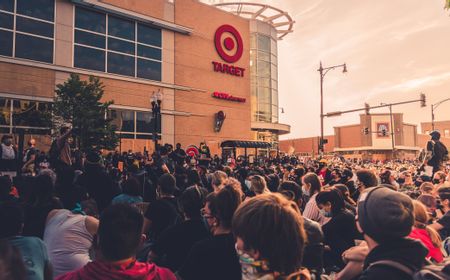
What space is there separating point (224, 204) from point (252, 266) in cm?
109

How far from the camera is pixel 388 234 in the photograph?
2.08 meters

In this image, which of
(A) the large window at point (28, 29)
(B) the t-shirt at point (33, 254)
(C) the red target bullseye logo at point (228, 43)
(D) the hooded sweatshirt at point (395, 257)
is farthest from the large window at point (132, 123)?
(D) the hooded sweatshirt at point (395, 257)

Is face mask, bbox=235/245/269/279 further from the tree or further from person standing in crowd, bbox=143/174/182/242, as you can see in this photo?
the tree

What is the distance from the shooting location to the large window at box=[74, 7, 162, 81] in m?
22.7

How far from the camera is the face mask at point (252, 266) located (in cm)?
188

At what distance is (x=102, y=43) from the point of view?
2361 cm

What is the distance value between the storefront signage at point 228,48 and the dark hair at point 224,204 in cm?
2823

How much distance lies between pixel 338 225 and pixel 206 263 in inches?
90.3

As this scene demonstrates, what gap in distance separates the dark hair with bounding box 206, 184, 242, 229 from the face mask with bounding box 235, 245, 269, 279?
961 mm

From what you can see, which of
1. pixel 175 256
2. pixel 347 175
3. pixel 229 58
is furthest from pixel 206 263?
pixel 229 58

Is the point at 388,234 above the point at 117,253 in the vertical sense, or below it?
above

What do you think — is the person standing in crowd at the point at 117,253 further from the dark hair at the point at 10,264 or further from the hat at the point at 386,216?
the hat at the point at 386,216

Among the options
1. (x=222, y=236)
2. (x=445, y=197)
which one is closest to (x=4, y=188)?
(x=222, y=236)

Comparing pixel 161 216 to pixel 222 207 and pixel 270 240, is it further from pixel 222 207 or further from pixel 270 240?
pixel 270 240
